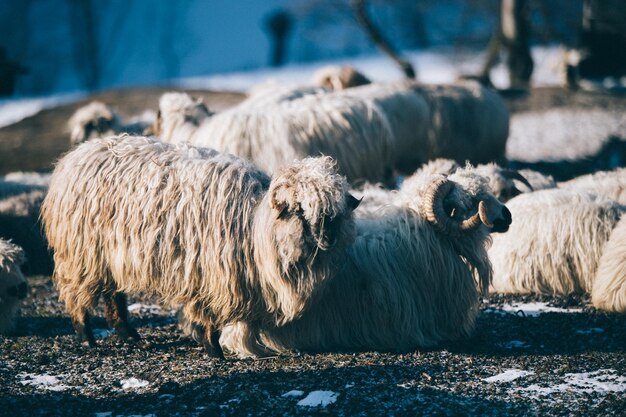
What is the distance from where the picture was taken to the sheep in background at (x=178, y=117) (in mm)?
9383

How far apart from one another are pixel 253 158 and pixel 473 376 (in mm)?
3933

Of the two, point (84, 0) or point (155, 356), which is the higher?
point (84, 0)

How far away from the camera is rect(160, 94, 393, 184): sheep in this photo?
8766 mm

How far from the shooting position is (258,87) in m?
12.0

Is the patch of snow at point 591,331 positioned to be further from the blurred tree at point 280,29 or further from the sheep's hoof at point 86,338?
the blurred tree at point 280,29

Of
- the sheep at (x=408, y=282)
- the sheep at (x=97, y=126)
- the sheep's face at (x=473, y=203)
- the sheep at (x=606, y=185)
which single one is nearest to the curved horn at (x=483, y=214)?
the sheep at (x=408, y=282)

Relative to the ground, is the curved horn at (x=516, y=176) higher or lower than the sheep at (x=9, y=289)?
higher

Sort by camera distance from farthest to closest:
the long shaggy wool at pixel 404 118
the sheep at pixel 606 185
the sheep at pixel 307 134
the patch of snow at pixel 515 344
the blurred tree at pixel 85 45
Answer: the blurred tree at pixel 85 45, the long shaggy wool at pixel 404 118, the sheep at pixel 307 134, the sheep at pixel 606 185, the patch of snow at pixel 515 344

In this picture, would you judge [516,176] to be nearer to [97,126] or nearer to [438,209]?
[438,209]

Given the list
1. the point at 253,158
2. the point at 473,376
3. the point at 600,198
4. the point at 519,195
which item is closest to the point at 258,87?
the point at 253,158

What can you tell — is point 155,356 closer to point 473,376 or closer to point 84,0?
point 473,376

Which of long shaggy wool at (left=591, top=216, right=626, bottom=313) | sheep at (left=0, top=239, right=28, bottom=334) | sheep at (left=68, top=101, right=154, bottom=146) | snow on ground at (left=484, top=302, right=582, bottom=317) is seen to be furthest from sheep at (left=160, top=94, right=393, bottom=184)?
long shaggy wool at (left=591, top=216, right=626, bottom=313)

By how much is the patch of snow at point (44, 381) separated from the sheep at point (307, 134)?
11.2 feet

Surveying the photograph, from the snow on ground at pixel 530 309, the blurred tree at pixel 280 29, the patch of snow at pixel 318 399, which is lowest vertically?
the patch of snow at pixel 318 399
